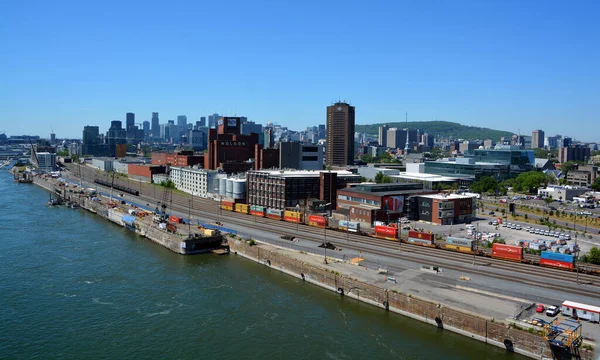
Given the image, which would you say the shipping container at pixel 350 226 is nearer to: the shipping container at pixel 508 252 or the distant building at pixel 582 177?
the shipping container at pixel 508 252

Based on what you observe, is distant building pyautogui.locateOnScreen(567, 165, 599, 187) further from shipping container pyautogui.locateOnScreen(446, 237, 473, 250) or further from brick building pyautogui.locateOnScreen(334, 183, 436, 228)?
shipping container pyautogui.locateOnScreen(446, 237, 473, 250)

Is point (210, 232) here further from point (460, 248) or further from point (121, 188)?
point (121, 188)

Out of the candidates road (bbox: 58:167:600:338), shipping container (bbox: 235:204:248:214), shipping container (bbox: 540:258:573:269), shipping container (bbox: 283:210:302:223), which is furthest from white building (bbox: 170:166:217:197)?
shipping container (bbox: 540:258:573:269)

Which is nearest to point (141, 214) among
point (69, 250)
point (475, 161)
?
point (69, 250)

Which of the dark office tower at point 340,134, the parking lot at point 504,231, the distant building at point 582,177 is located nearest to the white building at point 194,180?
the parking lot at point 504,231

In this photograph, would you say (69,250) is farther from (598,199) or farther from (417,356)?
(598,199)
